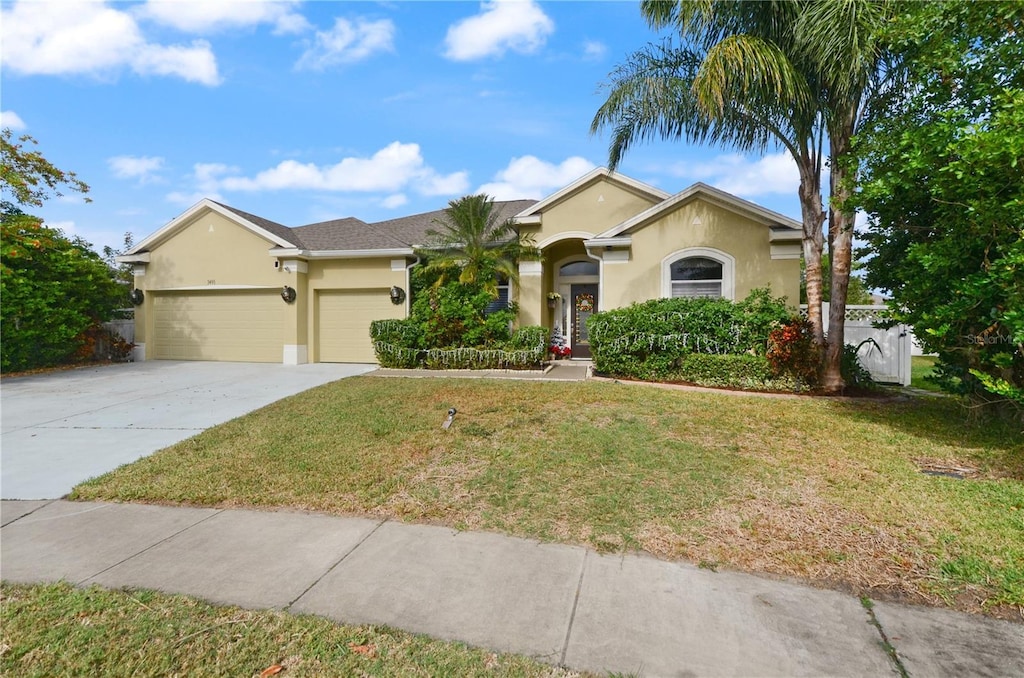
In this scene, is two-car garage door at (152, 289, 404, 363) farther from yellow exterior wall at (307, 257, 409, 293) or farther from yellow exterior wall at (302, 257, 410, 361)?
yellow exterior wall at (307, 257, 409, 293)

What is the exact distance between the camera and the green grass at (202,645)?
2.23 m

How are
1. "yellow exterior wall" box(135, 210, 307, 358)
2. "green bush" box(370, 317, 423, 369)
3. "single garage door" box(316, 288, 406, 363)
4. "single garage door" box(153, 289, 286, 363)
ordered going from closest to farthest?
"green bush" box(370, 317, 423, 369), "yellow exterior wall" box(135, 210, 307, 358), "single garage door" box(316, 288, 406, 363), "single garage door" box(153, 289, 286, 363)

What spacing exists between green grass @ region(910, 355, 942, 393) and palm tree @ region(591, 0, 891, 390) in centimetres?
216

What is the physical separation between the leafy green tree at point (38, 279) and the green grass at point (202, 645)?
46.1ft

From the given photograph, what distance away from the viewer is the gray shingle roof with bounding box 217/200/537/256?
14438mm

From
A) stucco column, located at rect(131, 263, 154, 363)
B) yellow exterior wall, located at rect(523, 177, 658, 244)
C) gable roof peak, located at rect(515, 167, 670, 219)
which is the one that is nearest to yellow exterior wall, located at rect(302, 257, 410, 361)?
gable roof peak, located at rect(515, 167, 670, 219)

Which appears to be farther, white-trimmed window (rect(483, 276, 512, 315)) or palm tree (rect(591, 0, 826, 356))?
white-trimmed window (rect(483, 276, 512, 315))

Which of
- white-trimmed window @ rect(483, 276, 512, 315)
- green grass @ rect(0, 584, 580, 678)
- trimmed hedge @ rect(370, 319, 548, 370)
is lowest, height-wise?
green grass @ rect(0, 584, 580, 678)

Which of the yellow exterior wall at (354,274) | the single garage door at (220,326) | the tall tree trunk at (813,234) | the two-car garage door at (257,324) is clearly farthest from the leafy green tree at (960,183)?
the single garage door at (220,326)

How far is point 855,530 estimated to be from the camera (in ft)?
11.7

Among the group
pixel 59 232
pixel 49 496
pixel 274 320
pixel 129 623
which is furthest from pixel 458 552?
pixel 59 232

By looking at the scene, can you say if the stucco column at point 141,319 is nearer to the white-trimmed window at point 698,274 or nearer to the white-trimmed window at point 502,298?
the white-trimmed window at point 502,298

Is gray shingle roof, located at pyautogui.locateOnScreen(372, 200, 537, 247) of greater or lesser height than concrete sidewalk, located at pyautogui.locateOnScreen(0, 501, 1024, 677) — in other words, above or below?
above

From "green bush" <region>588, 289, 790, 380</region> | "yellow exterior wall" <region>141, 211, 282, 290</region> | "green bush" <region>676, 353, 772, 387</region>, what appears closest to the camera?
"green bush" <region>676, 353, 772, 387</region>
